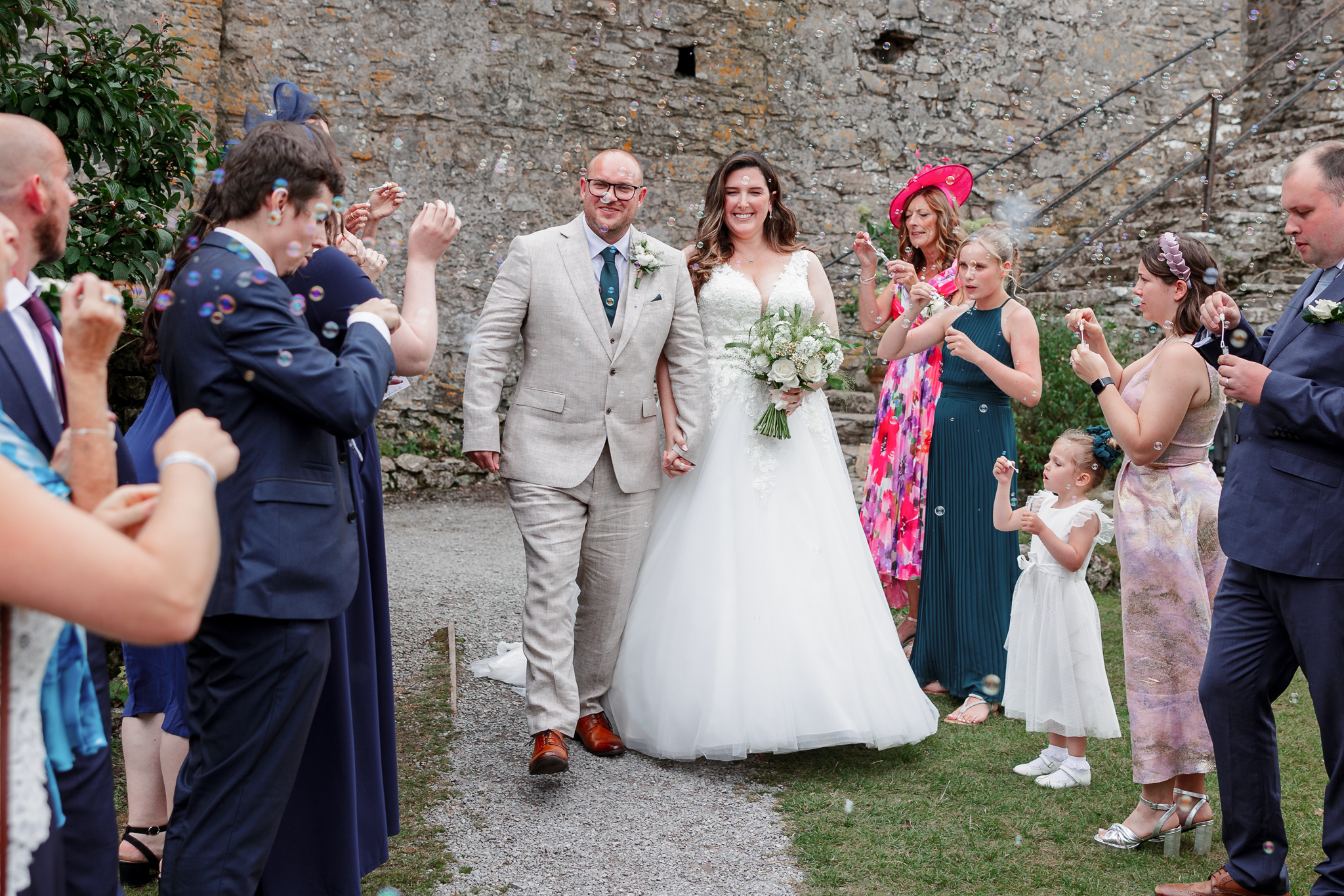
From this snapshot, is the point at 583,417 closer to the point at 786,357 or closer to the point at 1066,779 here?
the point at 786,357

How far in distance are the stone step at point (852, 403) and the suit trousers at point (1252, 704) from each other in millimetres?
7910

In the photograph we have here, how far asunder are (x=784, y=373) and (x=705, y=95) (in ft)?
26.9

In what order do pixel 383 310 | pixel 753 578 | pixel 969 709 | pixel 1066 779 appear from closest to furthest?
pixel 383 310 < pixel 1066 779 < pixel 753 578 < pixel 969 709

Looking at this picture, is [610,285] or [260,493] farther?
[610,285]

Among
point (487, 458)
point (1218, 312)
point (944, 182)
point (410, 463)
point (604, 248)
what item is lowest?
point (410, 463)

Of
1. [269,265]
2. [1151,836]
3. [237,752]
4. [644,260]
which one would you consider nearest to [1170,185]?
[644,260]

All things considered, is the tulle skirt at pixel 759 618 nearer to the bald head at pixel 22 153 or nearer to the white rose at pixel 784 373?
the white rose at pixel 784 373

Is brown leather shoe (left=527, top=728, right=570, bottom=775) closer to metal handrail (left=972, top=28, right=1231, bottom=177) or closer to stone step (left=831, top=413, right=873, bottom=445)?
stone step (left=831, top=413, right=873, bottom=445)

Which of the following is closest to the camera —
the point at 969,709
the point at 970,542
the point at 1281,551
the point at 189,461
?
the point at 189,461

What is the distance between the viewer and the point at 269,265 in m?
2.29

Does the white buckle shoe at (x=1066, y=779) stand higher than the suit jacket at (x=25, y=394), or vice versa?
the suit jacket at (x=25, y=394)

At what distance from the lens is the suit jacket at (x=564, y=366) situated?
166 inches

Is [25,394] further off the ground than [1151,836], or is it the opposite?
[25,394]

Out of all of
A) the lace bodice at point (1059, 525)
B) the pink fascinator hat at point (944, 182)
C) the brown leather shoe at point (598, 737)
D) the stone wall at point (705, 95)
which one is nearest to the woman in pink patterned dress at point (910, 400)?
the pink fascinator hat at point (944, 182)
